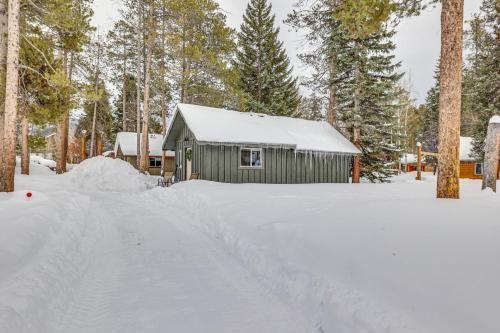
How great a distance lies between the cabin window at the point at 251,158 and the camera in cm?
1545

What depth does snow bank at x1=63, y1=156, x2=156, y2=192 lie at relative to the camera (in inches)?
628

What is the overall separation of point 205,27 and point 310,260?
20883 millimetres

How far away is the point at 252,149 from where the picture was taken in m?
15.6

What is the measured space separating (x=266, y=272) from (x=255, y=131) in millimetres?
12280

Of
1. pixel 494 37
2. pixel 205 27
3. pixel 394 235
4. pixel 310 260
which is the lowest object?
pixel 310 260

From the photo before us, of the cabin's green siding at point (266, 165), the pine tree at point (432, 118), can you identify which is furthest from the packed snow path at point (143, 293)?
the pine tree at point (432, 118)

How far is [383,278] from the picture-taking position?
3273mm

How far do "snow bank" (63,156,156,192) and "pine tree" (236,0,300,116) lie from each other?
39.0 feet

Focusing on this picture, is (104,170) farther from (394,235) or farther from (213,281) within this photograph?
(394,235)

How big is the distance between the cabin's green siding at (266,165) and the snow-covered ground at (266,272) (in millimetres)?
8021

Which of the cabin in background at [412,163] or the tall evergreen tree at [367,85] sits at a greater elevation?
the tall evergreen tree at [367,85]

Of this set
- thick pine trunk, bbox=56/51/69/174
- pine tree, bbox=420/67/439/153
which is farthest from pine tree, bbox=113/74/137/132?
pine tree, bbox=420/67/439/153

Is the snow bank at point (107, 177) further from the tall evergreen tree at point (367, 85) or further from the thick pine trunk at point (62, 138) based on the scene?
the tall evergreen tree at point (367, 85)

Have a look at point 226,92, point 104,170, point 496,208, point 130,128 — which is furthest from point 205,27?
point 130,128
